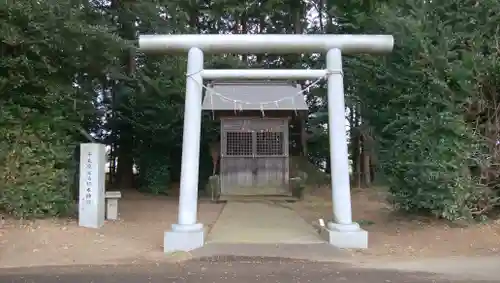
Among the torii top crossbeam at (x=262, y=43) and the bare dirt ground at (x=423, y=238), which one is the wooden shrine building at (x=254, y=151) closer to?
the bare dirt ground at (x=423, y=238)

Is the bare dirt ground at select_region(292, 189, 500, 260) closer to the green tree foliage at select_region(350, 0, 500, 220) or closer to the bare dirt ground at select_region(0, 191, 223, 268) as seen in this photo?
the green tree foliage at select_region(350, 0, 500, 220)

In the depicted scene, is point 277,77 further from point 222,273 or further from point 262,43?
point 222,273

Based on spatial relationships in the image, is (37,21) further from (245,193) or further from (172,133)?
(172,133)

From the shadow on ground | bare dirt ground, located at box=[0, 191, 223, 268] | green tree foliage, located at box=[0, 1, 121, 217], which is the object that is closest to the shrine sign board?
bare dirt ground, located at box=[0, 191, 223, 268]

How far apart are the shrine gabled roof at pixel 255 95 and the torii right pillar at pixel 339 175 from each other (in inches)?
229

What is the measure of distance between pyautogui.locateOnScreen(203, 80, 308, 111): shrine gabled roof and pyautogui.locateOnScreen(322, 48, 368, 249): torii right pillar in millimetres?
5818

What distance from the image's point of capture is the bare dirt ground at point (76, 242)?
861 centimetres

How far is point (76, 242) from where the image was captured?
9.64 metres

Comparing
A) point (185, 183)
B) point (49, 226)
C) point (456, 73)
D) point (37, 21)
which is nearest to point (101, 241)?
point (49, 226)

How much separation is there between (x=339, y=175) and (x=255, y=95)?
333 inches

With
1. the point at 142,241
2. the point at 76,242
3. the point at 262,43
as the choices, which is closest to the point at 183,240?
the point at 142,241

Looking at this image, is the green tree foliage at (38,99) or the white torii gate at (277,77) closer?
the white torii gate at (277,77)

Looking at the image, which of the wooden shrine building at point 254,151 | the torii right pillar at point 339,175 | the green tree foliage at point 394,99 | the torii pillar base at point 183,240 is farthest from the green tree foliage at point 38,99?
the wooden shrine building at point 254,151

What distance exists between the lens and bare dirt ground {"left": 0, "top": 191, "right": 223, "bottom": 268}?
8609 millimetres
